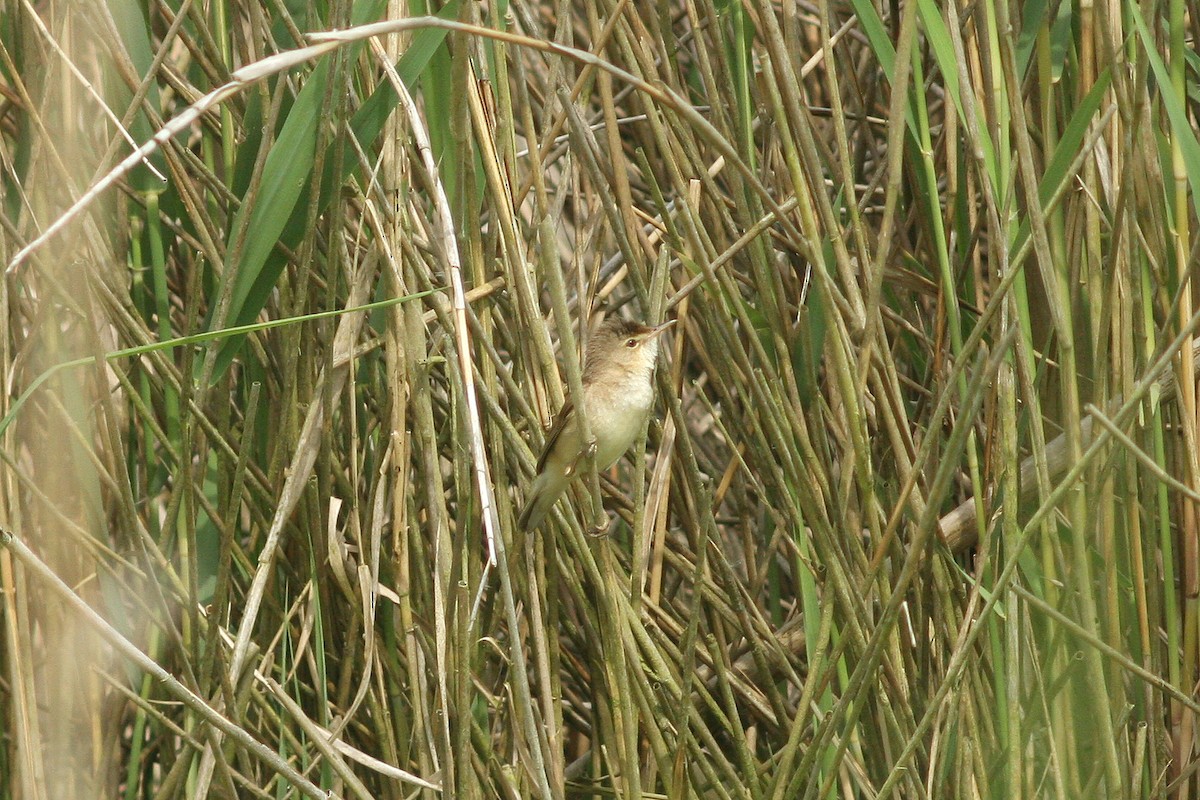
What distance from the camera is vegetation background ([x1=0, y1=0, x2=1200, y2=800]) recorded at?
1776 millimetres

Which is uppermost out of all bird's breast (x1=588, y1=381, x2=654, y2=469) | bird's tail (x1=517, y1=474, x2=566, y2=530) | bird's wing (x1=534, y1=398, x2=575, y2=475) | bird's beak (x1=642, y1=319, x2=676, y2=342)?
bird's beak (x1=642, y1=319, x2=676, y2=342)

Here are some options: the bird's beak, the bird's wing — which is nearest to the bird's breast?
the bird's beak

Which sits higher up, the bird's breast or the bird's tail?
the bird's tail

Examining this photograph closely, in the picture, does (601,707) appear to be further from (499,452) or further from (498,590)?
(499,452)

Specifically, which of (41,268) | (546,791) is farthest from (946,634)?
(41,268)

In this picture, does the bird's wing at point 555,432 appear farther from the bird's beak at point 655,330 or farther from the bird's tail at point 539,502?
the bird's beak at point 655,330

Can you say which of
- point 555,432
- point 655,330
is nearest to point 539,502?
point 555,432

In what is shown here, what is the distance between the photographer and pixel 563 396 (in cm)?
213

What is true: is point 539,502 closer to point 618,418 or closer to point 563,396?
point 563,396

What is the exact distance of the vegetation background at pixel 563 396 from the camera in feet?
5.83

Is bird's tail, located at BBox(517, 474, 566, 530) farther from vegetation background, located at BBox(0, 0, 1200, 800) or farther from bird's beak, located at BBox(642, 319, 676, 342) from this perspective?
bird's beak, located at BBox(642, 319, 676, 342)

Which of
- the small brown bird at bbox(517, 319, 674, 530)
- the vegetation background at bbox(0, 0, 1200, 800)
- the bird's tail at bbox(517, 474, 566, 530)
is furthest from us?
the small brown bird at bbox(517, 319, 674, 530)

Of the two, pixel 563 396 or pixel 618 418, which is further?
pixel 618 418

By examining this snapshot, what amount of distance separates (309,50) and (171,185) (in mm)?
1272
